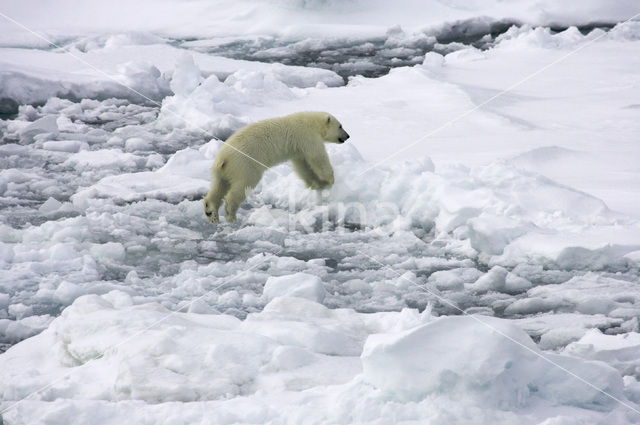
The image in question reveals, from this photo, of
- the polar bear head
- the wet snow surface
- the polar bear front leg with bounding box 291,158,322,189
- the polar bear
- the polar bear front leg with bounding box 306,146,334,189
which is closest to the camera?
the wet snow surface

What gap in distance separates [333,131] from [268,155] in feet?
2.62

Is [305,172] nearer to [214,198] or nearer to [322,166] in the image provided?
[322,166]

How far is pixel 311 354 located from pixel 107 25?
13.1 meters

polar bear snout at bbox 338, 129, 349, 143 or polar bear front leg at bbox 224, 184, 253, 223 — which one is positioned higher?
polar bear snout at bbox 338, 129, 349, 143

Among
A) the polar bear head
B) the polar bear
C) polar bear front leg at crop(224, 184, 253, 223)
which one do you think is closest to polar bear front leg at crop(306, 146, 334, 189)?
the polar bear

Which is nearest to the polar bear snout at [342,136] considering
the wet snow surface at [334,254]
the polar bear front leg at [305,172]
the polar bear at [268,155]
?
the polar bear at [268,155]

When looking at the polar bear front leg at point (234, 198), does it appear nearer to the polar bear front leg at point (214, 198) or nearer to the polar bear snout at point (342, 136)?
the polar bear front leg at point (214, 198)

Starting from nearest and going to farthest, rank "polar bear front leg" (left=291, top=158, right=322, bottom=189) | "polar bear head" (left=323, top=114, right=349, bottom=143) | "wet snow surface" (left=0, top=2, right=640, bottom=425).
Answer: "wet snow surface" (left=0, top=2, right=640, bottom=425), "polar bear front leg" (left=291, top=158, right=322, bottom=189), "polar bear head" (left=323, top=114, right=349, bottom=143)

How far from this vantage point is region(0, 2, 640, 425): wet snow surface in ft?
8.75

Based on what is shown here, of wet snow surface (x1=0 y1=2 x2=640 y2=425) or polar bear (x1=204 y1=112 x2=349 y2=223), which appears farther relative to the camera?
polar bear (x1=204 y1=112 x2=349 y2=223)

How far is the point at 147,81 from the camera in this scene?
385 inches

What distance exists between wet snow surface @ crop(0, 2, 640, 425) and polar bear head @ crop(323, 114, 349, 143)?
115 millimetres

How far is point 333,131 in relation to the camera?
241 inches

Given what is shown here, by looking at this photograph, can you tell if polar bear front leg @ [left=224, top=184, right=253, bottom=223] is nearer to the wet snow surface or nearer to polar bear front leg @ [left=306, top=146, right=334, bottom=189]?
the wet snow surface
